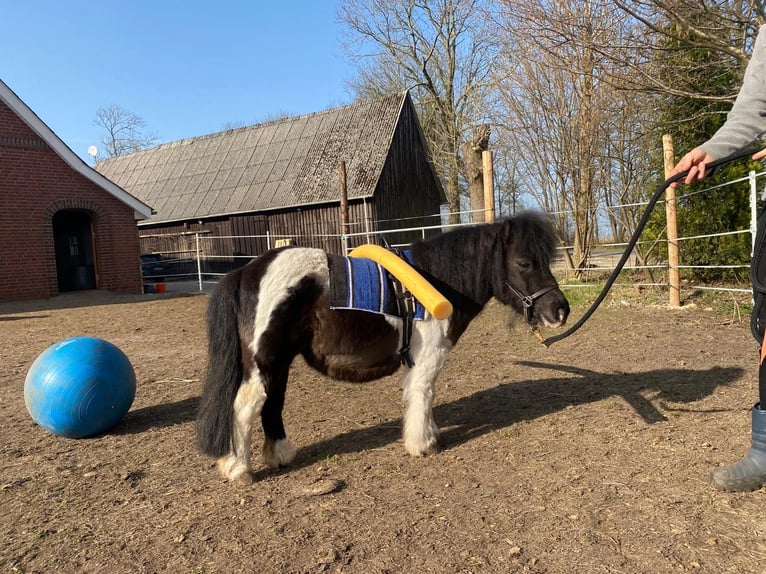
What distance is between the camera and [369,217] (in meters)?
19.9

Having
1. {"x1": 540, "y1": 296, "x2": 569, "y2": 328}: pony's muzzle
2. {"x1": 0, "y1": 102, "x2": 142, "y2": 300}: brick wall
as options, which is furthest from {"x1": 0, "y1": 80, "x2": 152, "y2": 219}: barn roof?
{"x1": 540, "y1": 296, "x2": 569, "y2": 328}: pony's muzzle

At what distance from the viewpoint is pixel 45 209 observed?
14367mm

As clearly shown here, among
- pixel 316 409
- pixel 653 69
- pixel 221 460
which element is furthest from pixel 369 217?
pixel 221 460

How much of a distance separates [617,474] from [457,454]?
1026 millimetres

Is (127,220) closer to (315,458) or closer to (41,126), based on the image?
(41,126)

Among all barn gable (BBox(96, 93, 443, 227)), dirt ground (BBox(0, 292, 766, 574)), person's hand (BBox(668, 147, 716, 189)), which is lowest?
dirt ground (BBox(0, 292, 766, 574))

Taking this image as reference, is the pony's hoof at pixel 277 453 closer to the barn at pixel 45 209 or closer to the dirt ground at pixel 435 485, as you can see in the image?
the dirt ground at pixel 435 485

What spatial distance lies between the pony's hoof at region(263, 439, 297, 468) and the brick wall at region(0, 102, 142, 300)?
1391 centimetres

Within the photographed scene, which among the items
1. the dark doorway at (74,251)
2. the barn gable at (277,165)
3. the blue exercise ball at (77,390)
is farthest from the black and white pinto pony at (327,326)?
the barn gable at (277,165)

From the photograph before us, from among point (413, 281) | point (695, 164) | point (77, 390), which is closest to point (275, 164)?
point (77, 390)

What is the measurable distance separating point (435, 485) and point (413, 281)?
1.27 m

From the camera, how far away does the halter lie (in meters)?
3.52

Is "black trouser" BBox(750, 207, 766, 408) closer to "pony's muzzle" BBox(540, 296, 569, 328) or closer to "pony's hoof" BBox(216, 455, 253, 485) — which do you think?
"pony's muzzle" BBox(540, 296, 569, 328)

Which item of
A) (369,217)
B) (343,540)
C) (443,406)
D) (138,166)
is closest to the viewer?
(343,540)
